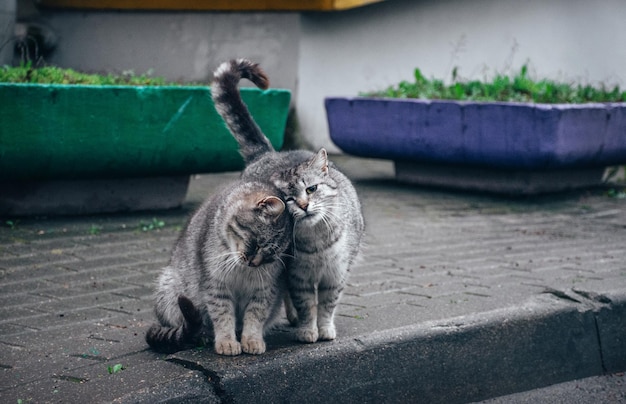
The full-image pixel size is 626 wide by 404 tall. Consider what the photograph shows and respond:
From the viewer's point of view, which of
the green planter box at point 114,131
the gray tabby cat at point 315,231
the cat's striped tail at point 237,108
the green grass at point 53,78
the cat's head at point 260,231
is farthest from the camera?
the green grass at point 53,78

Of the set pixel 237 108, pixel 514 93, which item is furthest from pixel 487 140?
pixel 237 108

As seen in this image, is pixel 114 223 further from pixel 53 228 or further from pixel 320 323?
pixel 320 323

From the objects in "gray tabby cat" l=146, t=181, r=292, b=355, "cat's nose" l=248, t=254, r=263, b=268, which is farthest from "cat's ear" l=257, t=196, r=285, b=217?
"cat's nose" l=248, t=254, r=263, b=268

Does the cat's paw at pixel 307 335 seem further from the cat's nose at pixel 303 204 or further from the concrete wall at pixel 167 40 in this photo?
the concrete wall at pixel 167 40

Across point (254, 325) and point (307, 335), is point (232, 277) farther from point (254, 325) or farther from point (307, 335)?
point (307, 335)

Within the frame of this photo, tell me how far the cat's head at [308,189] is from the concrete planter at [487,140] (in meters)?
4.13

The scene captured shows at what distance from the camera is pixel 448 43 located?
9.66 m

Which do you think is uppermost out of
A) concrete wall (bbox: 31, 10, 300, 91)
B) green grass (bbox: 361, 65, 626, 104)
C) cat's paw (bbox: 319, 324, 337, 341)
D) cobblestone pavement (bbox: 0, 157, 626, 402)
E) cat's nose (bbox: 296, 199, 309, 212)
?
concrete wall (bbox: 31, 10, 300, 91)

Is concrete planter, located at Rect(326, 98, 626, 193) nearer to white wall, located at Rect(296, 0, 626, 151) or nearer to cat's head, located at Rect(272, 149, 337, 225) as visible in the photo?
white wall, located at Rect(296, 0, 626, 151)

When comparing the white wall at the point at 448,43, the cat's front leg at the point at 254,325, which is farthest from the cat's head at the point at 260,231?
the white wall at the point at 448,43

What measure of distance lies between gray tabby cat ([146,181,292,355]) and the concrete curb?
11 cm

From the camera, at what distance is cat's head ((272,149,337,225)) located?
305cm

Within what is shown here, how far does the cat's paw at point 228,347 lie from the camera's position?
9.85 feet

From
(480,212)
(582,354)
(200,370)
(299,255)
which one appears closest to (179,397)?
(200,370)
